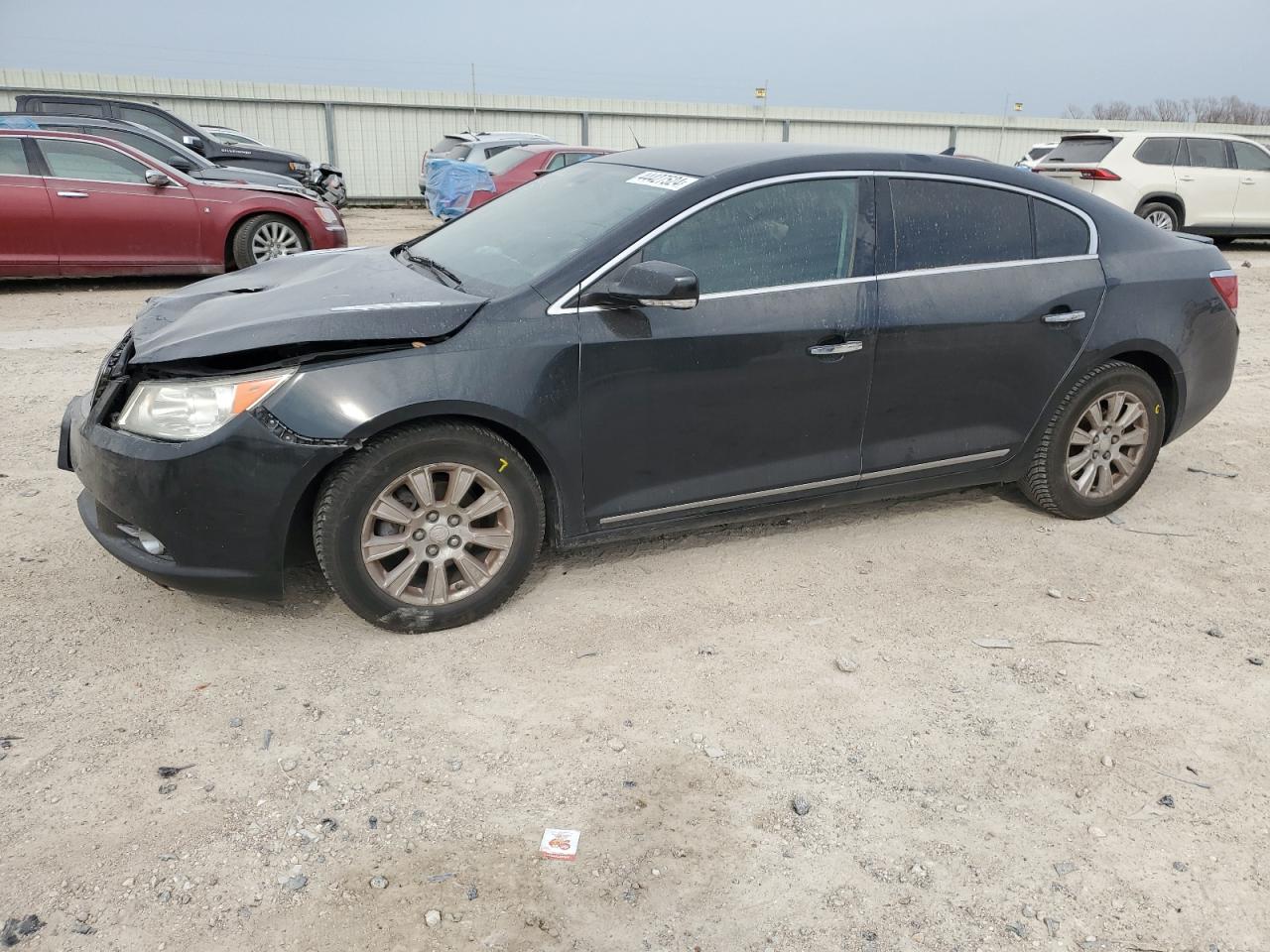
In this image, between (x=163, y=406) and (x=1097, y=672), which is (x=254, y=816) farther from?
(x=1097, y=672)

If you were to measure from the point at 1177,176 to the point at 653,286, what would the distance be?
44.0ft

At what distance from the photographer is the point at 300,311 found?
3529 millimetres

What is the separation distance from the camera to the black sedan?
A: 3.36 m

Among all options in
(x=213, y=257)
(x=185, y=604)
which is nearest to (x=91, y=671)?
(x=185, y=604)

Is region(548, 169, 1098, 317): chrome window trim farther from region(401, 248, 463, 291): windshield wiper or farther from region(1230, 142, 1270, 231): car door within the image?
region(1230, 142, 1270, 231): car door

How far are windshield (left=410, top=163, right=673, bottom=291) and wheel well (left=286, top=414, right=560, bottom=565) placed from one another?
54 cm

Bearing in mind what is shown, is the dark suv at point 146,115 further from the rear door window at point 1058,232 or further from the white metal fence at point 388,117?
the rear door window at point 1058,232

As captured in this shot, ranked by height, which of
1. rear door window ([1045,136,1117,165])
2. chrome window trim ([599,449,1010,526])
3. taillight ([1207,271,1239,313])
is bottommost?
chrome window trim ([599,449,1010,526])

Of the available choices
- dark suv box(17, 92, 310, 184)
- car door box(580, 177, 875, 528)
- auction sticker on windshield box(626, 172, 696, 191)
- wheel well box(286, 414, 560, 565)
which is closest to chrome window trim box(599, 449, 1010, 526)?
car door box(580, 177, 875, 528)

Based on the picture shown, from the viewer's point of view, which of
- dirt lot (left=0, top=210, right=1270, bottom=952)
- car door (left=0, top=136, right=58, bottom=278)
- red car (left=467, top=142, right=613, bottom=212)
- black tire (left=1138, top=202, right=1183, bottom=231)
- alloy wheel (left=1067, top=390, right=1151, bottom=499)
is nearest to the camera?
dirt lot (left=0, top=210, right=1270, bottom=952)

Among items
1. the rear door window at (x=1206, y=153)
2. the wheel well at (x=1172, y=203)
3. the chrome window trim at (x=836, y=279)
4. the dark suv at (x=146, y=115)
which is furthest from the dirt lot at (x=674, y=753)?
the rear door window at (x=1206, y=153)

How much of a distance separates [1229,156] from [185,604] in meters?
15.6

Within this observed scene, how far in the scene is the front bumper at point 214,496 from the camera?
10.7 feet

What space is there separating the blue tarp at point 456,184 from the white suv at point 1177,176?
7642mm
